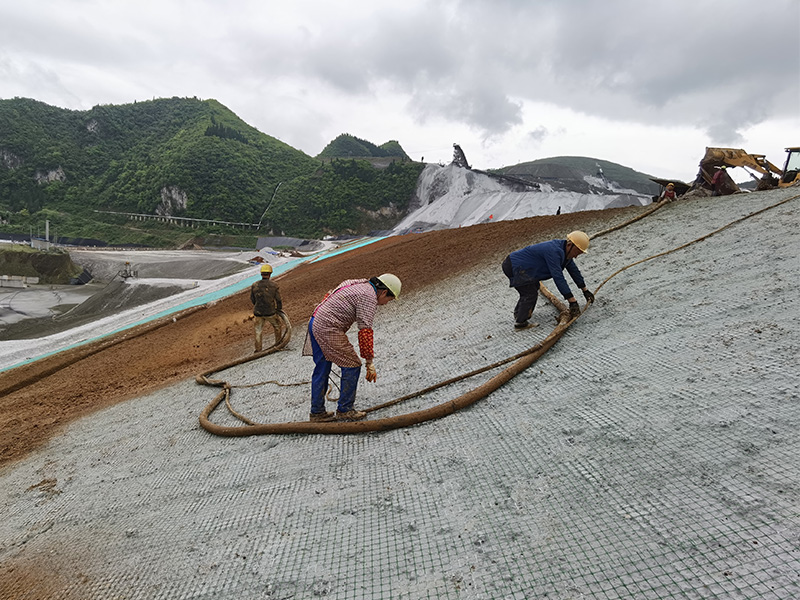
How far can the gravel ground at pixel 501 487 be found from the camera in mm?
1740

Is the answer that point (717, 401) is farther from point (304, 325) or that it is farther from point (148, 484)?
point (304, 325)

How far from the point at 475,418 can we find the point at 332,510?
1195 millimetres

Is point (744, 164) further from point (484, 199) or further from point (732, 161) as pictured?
point (484, 199)

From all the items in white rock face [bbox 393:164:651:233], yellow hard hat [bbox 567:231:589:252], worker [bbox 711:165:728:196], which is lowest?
yellow hard hat [bbox 567:231:589:252]

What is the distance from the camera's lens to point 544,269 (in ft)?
15.6

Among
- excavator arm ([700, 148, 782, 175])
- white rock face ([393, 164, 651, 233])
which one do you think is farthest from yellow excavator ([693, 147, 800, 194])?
white rock face ([393, 164, 651, 233])

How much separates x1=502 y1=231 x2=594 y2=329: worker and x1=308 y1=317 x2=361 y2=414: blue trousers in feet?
7.33

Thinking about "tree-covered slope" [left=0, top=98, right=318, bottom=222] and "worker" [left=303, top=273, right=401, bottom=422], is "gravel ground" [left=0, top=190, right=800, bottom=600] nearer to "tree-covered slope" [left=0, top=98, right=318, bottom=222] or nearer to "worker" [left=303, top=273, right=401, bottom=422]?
"worker" [left=303, top=273, right=401, bottom=422]

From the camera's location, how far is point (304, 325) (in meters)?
8.26

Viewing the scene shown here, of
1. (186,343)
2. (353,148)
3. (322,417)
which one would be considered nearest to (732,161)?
(322,417)

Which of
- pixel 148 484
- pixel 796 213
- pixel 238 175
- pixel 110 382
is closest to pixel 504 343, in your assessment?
pixel 148 484

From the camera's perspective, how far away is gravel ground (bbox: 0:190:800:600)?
174 cm

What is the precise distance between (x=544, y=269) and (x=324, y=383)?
2.67 metres

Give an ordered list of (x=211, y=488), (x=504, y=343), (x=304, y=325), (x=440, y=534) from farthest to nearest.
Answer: (x=304, y=325) → (x=504, y=343) → (x=211, y=488) → (x=440, y=534)
